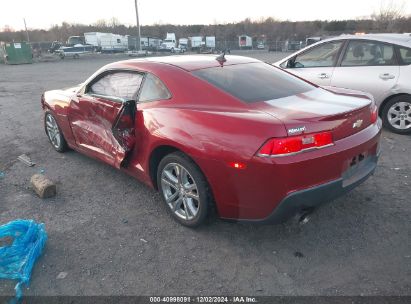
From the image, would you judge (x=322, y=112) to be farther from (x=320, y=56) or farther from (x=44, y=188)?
(x=320, y=56)

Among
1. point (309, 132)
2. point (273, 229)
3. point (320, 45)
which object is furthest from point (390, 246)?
point (320, 45)

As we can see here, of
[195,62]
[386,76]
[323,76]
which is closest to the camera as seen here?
[195,62]

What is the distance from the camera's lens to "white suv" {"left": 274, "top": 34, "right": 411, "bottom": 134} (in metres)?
5.65

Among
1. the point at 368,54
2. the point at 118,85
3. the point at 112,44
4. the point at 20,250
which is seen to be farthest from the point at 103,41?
the point at 20,250

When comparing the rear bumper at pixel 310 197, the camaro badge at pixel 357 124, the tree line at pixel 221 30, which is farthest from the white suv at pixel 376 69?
the tree line at pixel 221 30

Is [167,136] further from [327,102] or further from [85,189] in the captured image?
[85,189]

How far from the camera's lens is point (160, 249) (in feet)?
10.0

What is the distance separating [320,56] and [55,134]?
4.88m

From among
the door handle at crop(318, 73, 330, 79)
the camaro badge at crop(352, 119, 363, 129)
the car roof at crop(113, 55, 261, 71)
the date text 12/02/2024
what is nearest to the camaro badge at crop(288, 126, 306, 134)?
the camaro badge at crop(352, 119, 363, 129)

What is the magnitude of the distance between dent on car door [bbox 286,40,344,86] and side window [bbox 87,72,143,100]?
11.2ft

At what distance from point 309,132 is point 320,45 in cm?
462

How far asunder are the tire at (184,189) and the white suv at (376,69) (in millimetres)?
3632

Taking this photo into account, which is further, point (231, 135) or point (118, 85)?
point (118, 85)

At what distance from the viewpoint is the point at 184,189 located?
10.6 feet
